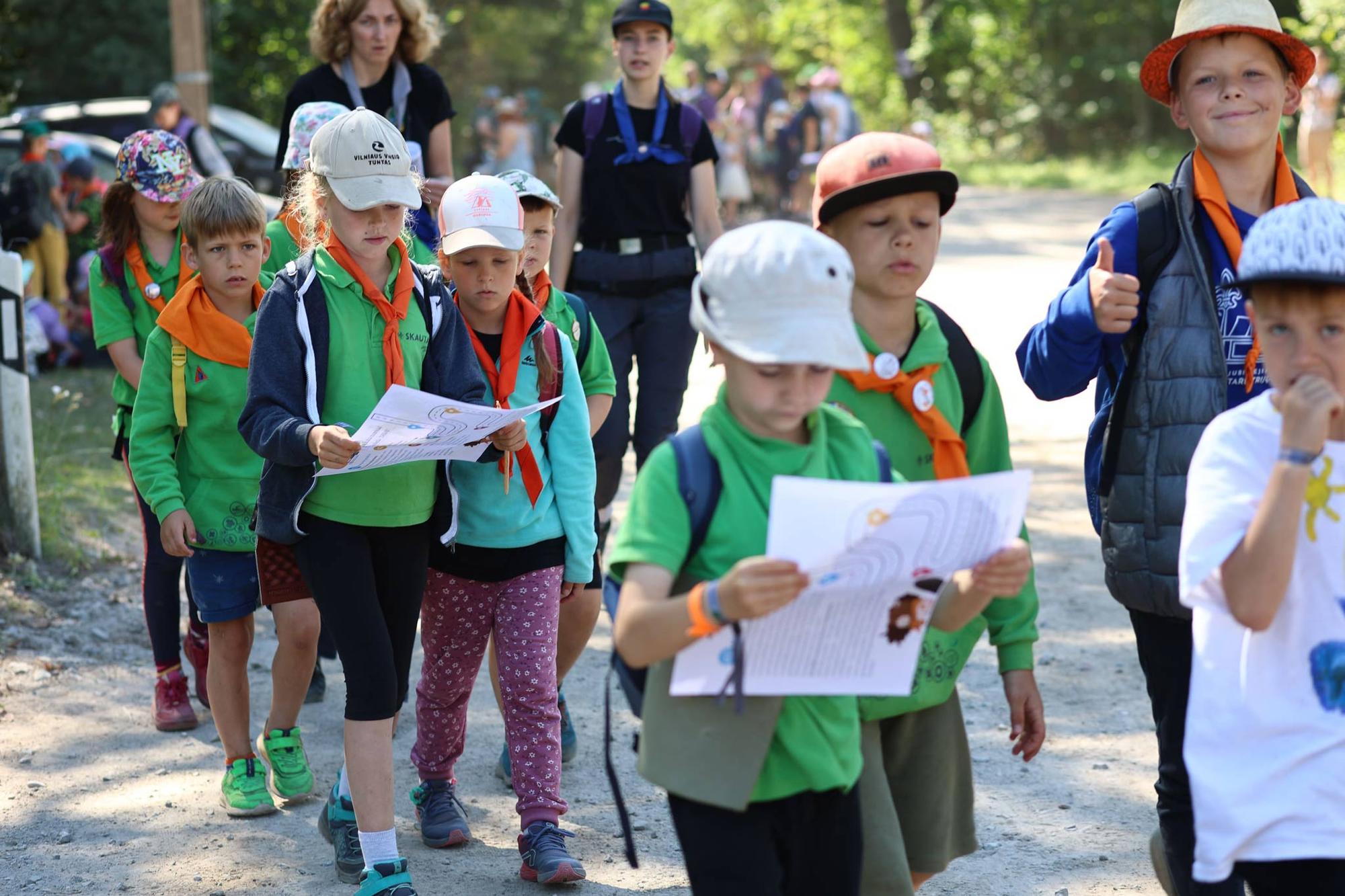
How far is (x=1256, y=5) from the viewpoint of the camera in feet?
11.7

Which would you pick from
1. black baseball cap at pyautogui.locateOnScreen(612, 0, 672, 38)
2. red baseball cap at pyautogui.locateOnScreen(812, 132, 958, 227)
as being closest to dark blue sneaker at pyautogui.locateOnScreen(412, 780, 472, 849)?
red baseball cap at pyautogui.locateOnScreen(812, 132, 958, 227)

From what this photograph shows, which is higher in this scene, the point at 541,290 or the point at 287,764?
the point at 541,290

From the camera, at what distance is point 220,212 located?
4910mm

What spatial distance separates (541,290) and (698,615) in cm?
251

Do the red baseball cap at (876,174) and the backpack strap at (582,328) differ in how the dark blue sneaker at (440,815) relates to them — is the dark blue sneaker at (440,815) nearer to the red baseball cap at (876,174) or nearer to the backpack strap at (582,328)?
the backpack strap at (582,328)

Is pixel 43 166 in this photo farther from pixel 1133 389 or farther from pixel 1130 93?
pixel 1130 93

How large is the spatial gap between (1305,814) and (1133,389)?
3.71 feet

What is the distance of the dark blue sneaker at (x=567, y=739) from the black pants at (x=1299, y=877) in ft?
9.09

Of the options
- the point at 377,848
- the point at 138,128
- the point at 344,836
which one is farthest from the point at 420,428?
the point at 138,128

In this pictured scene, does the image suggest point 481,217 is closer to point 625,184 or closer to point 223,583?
point 223,583

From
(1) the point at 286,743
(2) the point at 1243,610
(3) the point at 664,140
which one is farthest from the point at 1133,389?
(3) the point at 664,140

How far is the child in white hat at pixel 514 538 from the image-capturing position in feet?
14.2

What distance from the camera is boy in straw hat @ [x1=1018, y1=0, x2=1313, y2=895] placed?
3432 mm

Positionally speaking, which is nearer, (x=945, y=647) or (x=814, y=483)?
(x=814, y=483)
